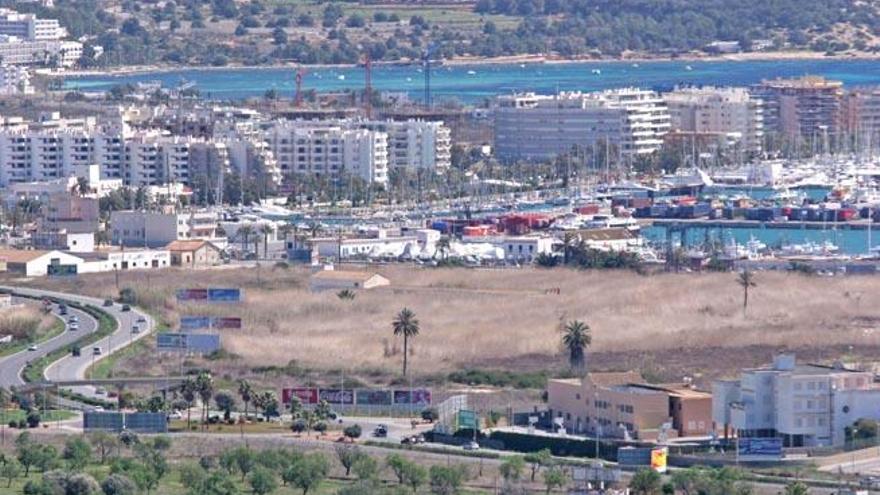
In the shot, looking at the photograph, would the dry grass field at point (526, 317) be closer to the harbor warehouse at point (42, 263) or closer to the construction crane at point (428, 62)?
the harbor warehouse at point (42, 263)

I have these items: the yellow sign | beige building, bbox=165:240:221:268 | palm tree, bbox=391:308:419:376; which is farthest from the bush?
beige building, bbox=165:240:221:268

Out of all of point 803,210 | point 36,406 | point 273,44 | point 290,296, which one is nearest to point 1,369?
point 36,406

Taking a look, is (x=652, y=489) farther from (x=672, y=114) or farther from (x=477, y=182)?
(x=672, y=114)

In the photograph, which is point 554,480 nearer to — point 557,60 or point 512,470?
point 512,470

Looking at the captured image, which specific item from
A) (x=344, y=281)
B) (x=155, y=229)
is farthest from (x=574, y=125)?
(x=344, y=281)

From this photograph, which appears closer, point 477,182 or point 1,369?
point 1,369

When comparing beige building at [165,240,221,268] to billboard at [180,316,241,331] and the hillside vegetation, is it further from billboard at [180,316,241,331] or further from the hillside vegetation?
the hillside vegetation
